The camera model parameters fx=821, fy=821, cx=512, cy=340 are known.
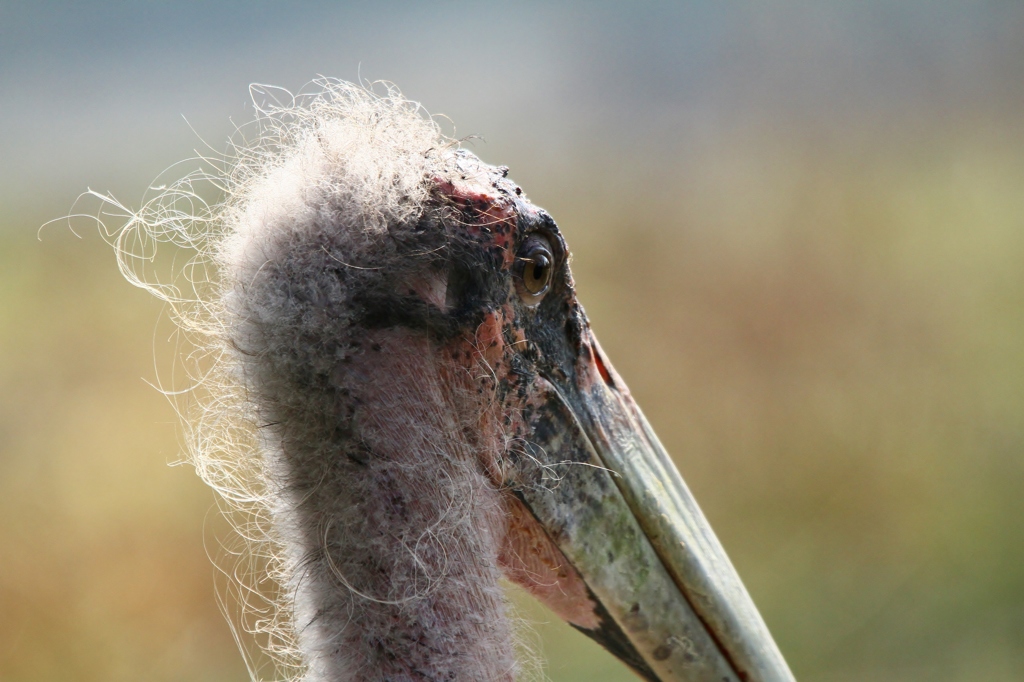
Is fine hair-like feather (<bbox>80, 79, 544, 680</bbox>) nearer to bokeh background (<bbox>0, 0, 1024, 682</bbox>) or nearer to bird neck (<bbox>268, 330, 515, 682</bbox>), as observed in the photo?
bird neck (<bbox>268, 330, 515, 682</bbox>)

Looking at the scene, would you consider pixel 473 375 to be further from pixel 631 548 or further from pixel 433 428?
pixel 631 548

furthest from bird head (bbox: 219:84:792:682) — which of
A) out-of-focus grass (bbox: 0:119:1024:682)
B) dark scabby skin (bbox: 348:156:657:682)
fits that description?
out-of-focus grass (bbox: 0:119:1024:682)

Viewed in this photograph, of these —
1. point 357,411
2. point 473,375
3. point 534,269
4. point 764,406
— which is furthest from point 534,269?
point 764,406

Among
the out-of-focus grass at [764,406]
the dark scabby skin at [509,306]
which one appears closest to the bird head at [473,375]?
the dark scabby skin at [509,306]

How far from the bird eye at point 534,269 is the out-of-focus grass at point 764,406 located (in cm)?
248

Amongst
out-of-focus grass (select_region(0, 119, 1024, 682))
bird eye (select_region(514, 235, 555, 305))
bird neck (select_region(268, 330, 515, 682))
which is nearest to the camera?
bird neck (select_region(268, 330, 515, 682))

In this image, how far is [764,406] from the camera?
13.5ft

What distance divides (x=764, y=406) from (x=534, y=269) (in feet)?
10.6

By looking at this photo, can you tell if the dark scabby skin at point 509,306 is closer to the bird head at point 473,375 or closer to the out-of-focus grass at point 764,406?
the bird head at point 473,375

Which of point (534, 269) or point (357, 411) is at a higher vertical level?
point (534, 269)

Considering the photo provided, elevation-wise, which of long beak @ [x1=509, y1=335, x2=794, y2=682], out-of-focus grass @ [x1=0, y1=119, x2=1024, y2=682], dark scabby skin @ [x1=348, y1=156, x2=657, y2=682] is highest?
dark scabby skin @ [x1=348, y1=156, x2=657, y2=682]

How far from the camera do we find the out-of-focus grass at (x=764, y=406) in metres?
3.31

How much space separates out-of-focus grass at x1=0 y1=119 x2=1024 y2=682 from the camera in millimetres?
3314

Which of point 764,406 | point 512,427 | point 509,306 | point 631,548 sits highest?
point 509,306
